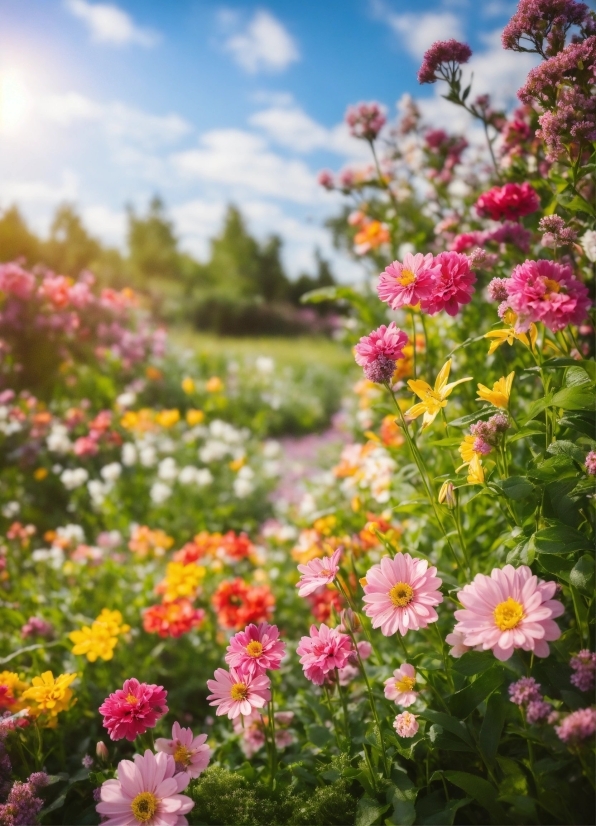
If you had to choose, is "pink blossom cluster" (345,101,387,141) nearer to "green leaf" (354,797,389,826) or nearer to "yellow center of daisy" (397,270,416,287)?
"yellow center of daisy" (397,270,416,287)

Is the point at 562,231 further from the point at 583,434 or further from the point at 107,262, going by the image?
the point at 107,262

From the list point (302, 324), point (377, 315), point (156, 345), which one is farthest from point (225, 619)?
point (302, 324)

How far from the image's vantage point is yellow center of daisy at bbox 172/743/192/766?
1.16 m

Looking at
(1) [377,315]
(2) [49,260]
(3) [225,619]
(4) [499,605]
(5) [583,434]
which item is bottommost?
(3) [225,619]

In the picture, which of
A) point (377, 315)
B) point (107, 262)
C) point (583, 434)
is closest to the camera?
point (583, 434)

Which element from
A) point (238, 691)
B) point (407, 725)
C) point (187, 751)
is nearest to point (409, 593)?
point (407, 725)

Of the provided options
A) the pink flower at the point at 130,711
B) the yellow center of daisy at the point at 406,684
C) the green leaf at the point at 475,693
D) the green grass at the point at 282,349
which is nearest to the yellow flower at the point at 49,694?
the pink flower at the point at 130,711

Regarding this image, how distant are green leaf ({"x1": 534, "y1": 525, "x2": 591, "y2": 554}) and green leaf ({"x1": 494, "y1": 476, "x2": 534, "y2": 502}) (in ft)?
0.25

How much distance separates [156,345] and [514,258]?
399 cm

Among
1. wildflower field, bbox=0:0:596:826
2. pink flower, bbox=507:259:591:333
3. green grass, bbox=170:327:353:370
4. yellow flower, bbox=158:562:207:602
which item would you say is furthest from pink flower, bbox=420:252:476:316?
green grass, bbox=170:327:353:370

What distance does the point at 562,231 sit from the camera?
1.30m

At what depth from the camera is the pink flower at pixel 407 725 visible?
3.85 feet

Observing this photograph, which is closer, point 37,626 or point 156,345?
point 37,626

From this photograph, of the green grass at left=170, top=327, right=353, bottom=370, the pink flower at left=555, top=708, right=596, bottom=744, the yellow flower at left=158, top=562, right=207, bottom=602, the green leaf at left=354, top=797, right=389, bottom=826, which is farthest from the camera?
the green grass at left=170, top=327, right=353, bottom=370
